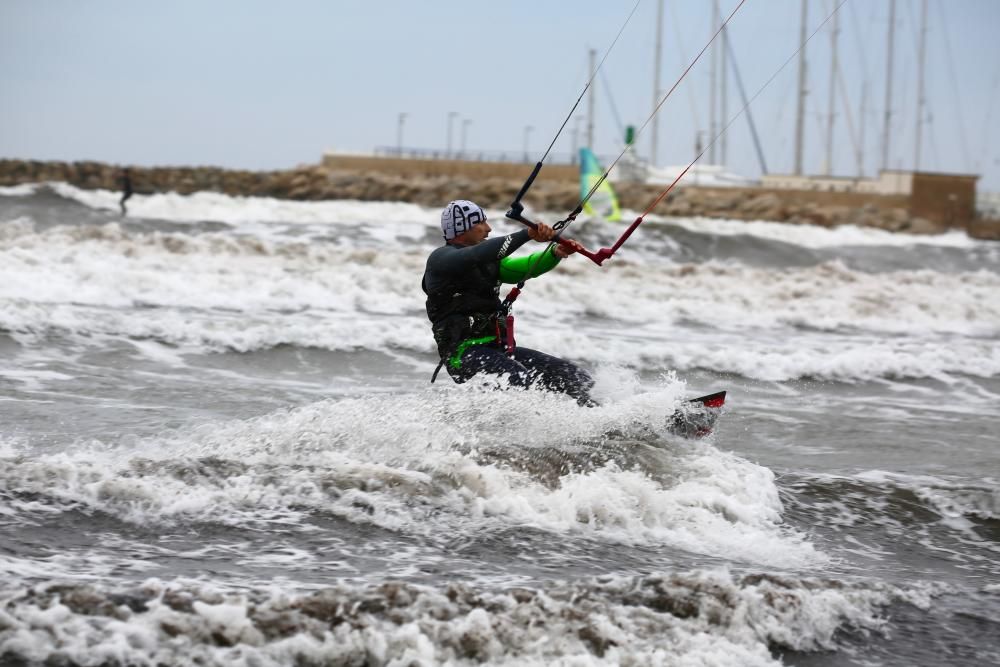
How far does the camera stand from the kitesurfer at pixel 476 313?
7449 millimetres

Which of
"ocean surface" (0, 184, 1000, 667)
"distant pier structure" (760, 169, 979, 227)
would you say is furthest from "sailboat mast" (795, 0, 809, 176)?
"ocean surface" (0, 184, 1000, 667)

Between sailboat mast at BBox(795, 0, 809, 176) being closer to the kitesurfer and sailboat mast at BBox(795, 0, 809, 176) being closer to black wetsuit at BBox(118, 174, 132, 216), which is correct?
black wetsuit at BBox(118, 174, 132, 216)

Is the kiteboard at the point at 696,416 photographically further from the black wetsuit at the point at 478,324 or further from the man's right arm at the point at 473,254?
the man's right arm at the point at 473,254

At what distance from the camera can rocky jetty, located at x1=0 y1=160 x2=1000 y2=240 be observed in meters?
46.4

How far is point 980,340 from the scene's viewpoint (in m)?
21.1

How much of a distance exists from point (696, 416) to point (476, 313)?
1.70 m

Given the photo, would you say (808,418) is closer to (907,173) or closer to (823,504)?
(823,504)

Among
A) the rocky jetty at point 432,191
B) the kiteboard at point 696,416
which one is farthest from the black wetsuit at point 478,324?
the rocky jetty at point 432,191

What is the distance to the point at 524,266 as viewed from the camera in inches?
292

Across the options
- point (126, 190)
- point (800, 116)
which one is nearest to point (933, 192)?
point (800, 116)

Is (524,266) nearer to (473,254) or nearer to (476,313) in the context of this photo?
(473,254)

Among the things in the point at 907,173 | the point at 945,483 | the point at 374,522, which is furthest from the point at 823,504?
the point at 907,173

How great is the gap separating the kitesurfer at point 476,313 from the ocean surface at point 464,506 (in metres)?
0.16

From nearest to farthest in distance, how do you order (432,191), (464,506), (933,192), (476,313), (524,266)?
(464,506)
(524,266)
(476,313)
(432,191)
(933,192)
